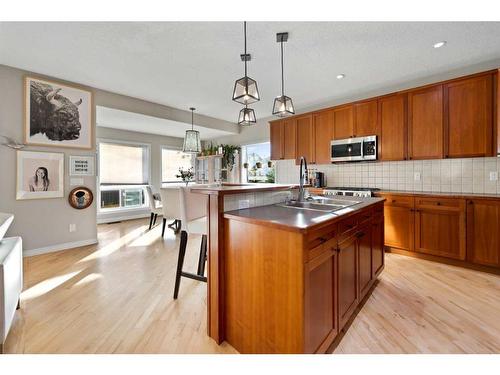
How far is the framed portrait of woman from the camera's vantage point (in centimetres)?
314

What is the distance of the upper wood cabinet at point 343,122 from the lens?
382 cm

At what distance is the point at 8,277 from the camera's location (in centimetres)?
148

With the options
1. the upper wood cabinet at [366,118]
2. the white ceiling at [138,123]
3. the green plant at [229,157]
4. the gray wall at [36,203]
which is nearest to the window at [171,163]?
the white ceiling at [138,123]

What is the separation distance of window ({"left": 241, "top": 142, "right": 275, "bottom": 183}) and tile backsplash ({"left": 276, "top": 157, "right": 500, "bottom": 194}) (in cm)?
152

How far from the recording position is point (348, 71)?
3229 mm

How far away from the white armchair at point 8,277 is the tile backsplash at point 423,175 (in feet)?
14.1

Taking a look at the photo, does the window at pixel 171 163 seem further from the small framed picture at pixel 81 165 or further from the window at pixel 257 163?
the small framed picture at pixel 81 165

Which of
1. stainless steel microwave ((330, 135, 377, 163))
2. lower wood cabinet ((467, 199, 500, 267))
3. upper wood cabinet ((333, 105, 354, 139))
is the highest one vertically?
upper wood cabinet ((333, 105, 354, 139))

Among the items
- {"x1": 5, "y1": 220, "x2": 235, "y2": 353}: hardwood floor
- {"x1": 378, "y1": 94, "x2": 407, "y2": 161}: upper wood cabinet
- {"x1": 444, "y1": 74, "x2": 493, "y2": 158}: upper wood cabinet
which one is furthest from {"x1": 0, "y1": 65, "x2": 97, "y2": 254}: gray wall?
{"x1": 444, "y1": 74, "x2": 493, "y2": 158}: upper wood cabinet

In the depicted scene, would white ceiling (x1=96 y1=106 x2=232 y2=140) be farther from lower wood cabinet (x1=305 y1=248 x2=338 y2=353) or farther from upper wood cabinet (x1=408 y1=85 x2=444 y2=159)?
lower wood cabinet (x1=305 y1=248 x2=338 y2=353)

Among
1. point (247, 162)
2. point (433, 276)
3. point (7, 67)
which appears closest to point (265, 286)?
point (433, 276)

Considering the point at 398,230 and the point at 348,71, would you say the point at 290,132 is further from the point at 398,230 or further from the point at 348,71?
the point at 398,230

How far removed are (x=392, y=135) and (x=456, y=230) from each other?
146 centimetres

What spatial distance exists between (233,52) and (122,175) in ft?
15.4
